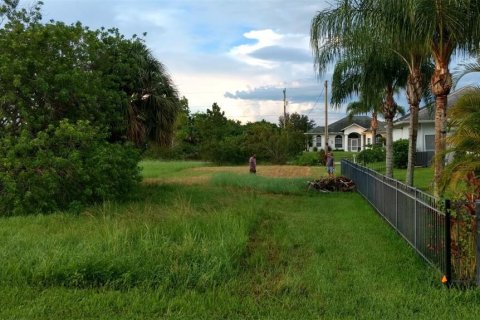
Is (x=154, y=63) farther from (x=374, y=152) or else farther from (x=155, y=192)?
(x=374, y=152)

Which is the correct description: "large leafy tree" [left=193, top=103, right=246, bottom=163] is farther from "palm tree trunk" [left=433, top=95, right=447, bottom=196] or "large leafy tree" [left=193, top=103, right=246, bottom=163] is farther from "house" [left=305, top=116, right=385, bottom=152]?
"palm tree trunk" [left=433, top=95, right=447, bottom=196]

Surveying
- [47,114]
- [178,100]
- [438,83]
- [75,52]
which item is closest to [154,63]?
[178,100]

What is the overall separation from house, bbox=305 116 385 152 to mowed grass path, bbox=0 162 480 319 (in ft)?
204

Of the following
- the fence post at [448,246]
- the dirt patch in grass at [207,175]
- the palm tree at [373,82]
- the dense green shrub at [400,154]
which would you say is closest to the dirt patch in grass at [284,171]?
the dirt patch in grass at [207,175]

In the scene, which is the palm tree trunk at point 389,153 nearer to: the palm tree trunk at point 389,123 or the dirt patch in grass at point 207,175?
the palm tree trunk at point 389,123

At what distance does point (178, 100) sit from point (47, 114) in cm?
694

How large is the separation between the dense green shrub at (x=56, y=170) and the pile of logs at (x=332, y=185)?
852cm

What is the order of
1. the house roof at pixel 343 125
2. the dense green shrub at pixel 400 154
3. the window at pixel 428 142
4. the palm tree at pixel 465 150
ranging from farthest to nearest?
the house roof at pixel 343 125
the window at pixel 428 142
the dense green shrub at pixel 400 154
the palm tree at pixel 465 150

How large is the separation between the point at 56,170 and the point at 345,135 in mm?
65387

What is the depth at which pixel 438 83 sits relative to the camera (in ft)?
33.2

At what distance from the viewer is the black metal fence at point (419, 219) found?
19.5ft

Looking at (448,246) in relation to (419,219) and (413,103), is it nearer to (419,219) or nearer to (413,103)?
(419,219)

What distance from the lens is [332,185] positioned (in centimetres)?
1891

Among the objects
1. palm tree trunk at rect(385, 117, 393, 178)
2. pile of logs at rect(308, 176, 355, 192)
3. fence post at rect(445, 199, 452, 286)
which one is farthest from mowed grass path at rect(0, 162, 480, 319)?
palm tree trunk at rect(385, 117, 393, 178)
